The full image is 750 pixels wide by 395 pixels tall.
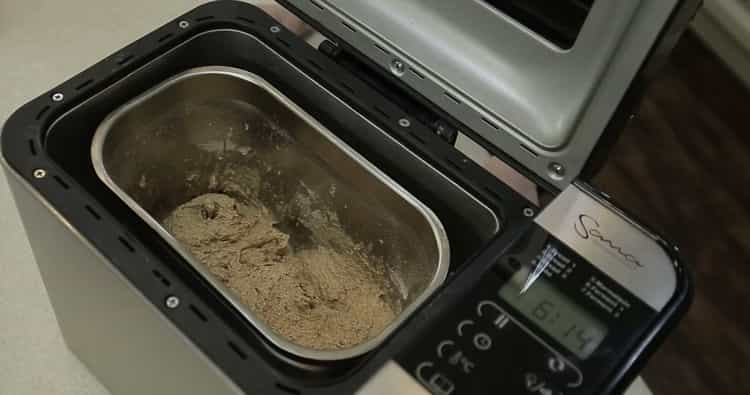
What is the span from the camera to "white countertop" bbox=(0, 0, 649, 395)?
780 mm

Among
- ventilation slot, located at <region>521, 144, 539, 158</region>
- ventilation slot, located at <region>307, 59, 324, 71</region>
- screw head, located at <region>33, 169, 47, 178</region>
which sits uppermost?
ventilation slot, located at <region>307, 59, 324, 71</region>

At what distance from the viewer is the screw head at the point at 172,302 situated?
548 millimetres

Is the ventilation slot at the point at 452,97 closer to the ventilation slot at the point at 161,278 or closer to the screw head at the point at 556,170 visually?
the screw head at the point at 556,170

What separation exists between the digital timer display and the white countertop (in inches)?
10.5

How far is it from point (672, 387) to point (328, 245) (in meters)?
0.84

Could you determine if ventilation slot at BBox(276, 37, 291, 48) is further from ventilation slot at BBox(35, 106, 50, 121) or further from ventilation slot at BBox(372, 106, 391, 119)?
ventilation slot at BBox(35, 106, 50, 121)

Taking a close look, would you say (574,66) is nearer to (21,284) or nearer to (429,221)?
(429,221)

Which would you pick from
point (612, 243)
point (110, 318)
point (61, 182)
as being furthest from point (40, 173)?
point (612, 243)

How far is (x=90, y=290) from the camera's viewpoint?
0.63 m

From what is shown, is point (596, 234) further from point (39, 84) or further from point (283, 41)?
point (39, 84)

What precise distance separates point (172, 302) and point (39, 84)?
21.4 inches

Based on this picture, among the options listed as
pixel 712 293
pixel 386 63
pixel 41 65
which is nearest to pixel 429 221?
pixel 386 63

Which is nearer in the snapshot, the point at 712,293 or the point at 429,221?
the point at 429,221

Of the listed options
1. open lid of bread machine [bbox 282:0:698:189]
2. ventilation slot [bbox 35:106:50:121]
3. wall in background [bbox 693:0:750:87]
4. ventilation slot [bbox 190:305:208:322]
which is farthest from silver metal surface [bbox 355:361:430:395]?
wall in background [bbox 693:0:750:87]
